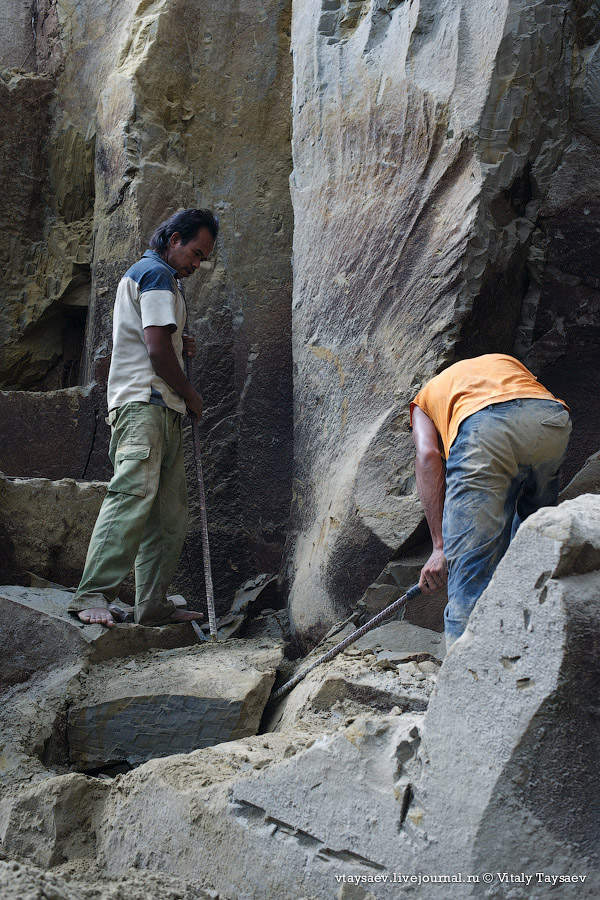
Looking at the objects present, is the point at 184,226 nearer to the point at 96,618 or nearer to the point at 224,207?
the point at 224,207

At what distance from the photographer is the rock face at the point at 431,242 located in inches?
112

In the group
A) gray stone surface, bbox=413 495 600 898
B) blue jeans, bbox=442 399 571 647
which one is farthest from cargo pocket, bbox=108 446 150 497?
gray stone surface, bbox=413 495 600 898

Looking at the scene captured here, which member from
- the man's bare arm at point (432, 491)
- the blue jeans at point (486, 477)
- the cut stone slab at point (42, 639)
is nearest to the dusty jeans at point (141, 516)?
the cut stone slab at point (42, 639)

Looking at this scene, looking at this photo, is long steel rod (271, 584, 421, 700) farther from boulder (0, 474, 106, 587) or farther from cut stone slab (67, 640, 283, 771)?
boulder (0, 474, 106, 587)

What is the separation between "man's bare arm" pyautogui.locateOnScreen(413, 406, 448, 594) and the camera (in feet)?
7.57

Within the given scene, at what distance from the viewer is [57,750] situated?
2.39 metres

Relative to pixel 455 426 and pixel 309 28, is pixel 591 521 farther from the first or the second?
pixel 309 28

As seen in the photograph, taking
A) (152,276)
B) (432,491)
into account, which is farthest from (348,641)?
(152,276)

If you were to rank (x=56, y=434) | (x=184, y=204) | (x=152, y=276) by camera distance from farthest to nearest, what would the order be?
(x=184, y=204)
(x=56, y=434)
(x=152, y=276)

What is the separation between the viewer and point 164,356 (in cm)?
297

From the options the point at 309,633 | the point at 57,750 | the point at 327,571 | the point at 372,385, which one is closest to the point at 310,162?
the point at 372,385

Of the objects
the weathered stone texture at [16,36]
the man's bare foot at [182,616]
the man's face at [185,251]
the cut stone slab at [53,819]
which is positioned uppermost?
the weathered stone texture at [16,36]

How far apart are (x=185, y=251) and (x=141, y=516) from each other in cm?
104

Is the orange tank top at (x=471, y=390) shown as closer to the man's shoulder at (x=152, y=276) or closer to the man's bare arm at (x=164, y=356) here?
the man's bare arm at (x=164, y=356)
